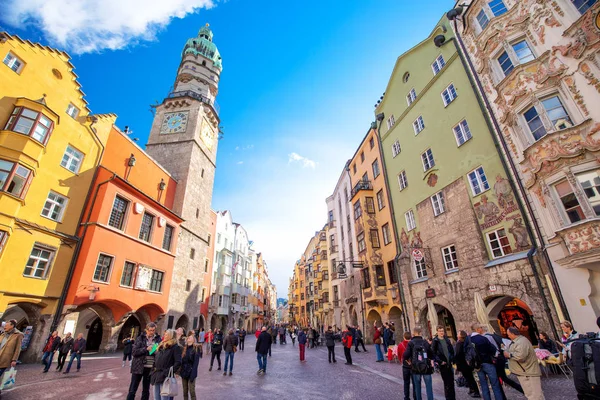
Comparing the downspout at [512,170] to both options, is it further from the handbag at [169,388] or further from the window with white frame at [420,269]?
the handbag at [169,388]

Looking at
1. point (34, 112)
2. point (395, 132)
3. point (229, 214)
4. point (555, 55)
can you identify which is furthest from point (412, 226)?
point (229, 214)

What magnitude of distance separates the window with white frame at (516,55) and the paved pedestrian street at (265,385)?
43.4ft

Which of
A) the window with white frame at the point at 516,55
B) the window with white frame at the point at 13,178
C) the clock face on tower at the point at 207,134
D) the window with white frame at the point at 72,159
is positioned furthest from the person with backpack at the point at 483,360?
the clock face on tower at the point at 207,134

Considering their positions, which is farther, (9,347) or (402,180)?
(402,180)

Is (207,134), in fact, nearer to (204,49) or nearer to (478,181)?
(204,49)

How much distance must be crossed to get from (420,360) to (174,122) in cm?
3472

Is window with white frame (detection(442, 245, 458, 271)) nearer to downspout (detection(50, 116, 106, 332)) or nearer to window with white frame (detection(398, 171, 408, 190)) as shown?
window with white frame (detection(398, 171, 408, 190))

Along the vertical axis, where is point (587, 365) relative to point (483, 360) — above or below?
above

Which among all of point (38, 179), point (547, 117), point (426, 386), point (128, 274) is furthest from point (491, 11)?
point (128, 274)

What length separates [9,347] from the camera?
677cm

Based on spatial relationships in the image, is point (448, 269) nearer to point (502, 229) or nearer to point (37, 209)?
point (502, 229)

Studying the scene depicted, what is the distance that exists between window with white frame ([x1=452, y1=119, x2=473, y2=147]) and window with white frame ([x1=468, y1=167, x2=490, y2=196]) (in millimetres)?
2083

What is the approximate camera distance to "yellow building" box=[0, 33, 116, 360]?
13258 millimetres

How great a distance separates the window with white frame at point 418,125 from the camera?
20169 millimetres
